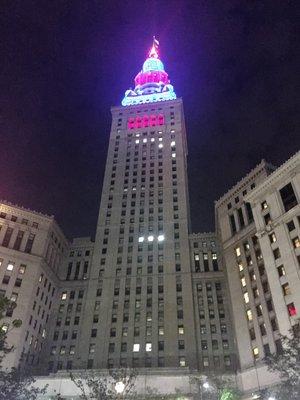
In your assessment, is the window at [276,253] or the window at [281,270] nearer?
the window at [281,270]

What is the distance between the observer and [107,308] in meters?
78.7

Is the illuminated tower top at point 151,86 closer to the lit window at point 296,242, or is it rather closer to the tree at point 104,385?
the lit window at point 296,242

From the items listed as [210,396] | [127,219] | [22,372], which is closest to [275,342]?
[210,396]

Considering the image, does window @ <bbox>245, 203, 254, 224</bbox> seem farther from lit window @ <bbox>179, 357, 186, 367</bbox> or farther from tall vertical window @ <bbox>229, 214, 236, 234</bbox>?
lit window @ <bbox>179, 357, 186, 367</bbox>

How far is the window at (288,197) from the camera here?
213ft

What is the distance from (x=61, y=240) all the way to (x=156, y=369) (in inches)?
1589

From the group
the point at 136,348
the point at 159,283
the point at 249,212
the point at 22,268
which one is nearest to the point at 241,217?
the point at 249,212

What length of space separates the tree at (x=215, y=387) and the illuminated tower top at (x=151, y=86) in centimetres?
9680

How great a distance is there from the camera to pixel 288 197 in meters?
66.6

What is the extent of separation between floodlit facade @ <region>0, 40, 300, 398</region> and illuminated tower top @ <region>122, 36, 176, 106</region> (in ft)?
136

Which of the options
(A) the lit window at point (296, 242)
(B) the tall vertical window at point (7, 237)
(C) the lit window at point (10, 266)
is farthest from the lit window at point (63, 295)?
(A) the lit window at point (296, 242)

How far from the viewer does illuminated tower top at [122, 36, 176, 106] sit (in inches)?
5428

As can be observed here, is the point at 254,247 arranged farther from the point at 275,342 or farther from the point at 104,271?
the point at 104,271

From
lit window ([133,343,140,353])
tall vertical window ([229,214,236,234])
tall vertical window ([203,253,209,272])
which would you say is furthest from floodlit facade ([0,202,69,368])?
tall vertical window ([229,214,236,234])
